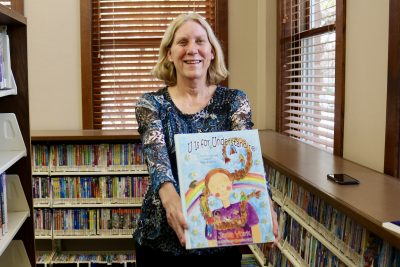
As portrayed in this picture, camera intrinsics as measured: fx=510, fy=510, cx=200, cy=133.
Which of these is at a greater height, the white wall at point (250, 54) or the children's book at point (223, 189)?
the white wall at point (250, 54)

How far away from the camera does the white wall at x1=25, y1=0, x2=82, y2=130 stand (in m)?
4.19

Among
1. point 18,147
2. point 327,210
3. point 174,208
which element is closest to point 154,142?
point 174,208

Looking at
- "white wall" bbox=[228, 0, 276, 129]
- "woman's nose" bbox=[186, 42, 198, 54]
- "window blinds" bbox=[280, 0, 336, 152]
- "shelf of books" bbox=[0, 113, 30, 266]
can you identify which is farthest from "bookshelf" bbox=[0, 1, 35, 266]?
"white wall" bbox=[228, 0, 276, 129]

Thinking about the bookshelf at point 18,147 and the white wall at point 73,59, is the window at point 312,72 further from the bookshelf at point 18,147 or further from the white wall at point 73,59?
the bookshelf at point 18,147

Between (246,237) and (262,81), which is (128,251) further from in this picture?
(246,237)

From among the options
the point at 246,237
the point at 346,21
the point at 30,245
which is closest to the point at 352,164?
the point at 346,21

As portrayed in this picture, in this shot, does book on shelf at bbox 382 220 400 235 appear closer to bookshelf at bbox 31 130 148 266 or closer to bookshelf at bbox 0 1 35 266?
bookshelf at bbox 0 1 35 266

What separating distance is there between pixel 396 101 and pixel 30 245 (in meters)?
1.79

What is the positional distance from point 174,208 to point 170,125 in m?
0.32

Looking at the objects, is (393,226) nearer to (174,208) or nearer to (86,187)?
(174,208)

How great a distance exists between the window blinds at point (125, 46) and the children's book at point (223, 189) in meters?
2.73

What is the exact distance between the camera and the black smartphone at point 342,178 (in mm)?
2045

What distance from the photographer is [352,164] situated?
246 cm

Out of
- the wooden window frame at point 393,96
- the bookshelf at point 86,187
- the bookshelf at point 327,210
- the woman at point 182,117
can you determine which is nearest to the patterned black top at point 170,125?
the woman at point 182,117
